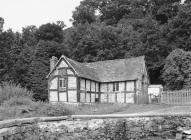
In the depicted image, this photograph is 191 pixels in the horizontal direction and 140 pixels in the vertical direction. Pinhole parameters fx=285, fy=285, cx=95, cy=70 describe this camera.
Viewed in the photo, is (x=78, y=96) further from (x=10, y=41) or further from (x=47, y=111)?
(x=10, y=41)

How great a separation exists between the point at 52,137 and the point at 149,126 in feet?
15.4

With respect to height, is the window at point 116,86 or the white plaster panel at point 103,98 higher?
the window at point 116,86

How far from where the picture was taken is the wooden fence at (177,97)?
28.4 metres

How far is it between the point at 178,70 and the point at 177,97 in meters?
4.48

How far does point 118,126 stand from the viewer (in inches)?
540

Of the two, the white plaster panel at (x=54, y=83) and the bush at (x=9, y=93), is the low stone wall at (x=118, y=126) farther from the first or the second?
the white plaster panel at (x=54, y=83)

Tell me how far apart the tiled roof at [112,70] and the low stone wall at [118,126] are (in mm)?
16533

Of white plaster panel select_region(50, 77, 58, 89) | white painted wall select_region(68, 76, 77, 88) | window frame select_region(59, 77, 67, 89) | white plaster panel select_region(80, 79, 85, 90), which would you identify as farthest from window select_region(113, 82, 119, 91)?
white plaster panel select_region(50, 77, 58, 89)

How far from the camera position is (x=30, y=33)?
61.6m

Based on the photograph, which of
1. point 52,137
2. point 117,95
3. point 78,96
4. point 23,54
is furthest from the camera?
point 23,54

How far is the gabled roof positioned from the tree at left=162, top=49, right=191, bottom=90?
3.26 m

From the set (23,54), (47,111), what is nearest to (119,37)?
(23,54)

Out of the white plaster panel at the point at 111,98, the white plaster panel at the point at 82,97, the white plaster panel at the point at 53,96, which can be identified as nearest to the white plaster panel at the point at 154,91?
the white plaster panel at the point at 111,98

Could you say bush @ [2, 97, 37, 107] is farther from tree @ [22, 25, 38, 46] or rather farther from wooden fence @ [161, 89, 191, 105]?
tree @ [22, 25, 38, 46]
